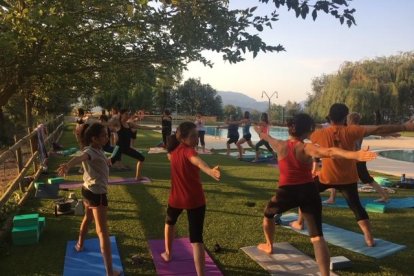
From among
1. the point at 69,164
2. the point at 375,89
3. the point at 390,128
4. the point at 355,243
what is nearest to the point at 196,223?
the point at 69,164

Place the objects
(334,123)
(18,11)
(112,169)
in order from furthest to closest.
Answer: (112,169), (18,11), (334,123)

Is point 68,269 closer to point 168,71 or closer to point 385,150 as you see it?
point 168,71

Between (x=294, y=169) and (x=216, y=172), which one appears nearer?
(x=216, y=172)

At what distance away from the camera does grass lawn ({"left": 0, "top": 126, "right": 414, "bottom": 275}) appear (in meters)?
5.07

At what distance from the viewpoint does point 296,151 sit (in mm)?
4355

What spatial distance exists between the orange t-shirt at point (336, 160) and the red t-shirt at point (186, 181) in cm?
191


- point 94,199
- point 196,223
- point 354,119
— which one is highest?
point 354,119

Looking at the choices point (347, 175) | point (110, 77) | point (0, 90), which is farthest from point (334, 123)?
point (0, 90)

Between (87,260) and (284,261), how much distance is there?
2.43 meters

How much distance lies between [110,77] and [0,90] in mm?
2343

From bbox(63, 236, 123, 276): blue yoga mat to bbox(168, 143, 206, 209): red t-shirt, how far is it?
1239mm

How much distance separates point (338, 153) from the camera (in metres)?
3.58

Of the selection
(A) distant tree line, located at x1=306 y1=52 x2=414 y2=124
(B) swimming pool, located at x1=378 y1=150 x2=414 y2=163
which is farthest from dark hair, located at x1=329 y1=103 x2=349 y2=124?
(A) distant tree line, located at x1=306 y1=52 x2=414 y2=124

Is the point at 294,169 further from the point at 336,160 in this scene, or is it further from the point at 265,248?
the point at 265,248
